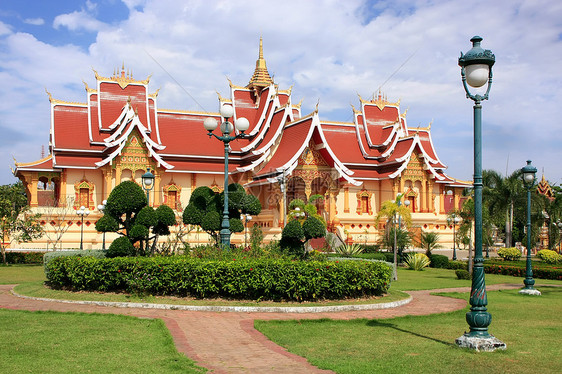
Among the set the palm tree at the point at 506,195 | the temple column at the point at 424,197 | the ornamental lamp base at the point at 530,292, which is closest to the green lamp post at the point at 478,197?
the ornamental lamp base at the point at 530,292

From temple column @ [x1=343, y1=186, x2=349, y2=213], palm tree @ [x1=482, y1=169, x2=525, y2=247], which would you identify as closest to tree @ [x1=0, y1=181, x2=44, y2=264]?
temple column @ [x1=343, y1=186, x2=349, y2=213]

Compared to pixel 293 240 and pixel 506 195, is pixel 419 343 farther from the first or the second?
pixel 506 195

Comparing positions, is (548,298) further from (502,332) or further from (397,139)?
(397,139)

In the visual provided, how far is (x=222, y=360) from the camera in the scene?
7008 millimetres

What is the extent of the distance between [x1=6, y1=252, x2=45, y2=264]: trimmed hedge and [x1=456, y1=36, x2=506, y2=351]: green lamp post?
22.9m

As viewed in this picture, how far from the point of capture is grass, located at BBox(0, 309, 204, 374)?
6469 mm

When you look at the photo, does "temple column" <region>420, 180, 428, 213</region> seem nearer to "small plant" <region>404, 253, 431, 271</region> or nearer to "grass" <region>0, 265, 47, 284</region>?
"small plant" <region>404, 253, 431, 271</region>

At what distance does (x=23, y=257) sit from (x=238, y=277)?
60.8 feet

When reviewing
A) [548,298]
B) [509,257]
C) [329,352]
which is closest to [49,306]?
[329,352]

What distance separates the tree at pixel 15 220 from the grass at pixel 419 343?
780 inches

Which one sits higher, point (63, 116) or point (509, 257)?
point (63, 116)

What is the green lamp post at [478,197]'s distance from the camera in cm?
761

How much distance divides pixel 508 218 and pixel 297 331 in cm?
3383

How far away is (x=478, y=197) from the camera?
7910 millimetres
